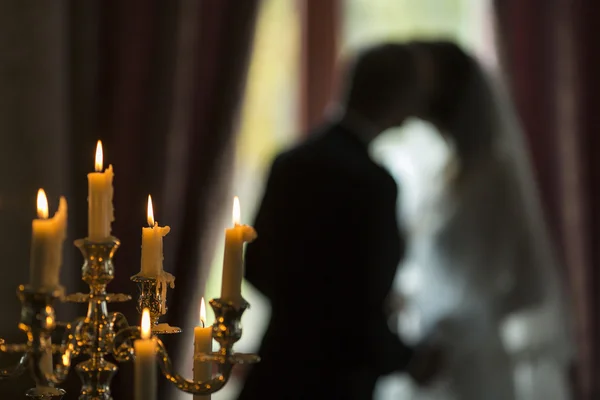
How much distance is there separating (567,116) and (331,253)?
160 centimetres

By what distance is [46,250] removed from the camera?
2.22 feet

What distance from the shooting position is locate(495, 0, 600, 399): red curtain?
3.28 metres

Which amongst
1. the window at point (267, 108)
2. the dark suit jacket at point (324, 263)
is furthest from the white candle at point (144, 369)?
the window at point (267, 108)

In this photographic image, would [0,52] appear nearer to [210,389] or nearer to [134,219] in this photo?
[134,219]

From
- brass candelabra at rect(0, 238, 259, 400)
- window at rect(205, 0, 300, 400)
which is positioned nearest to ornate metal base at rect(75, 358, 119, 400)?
brass candelabra at rect(0, 238, 259, 400)

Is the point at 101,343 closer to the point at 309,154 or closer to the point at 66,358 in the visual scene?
the point at 66,358

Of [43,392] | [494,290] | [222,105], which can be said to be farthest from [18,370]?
[222,105]

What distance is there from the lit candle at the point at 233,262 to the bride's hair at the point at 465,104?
1976 mm

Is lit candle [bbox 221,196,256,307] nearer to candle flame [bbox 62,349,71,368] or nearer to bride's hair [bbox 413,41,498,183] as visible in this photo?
candle flame [bbox 62,349,71,368]

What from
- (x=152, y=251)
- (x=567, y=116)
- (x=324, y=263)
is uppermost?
(x=567, y=116)

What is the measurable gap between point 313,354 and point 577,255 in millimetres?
1537

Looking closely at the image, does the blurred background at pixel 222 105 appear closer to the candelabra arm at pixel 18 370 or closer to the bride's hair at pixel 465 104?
the bride's hair at pixel 465 104

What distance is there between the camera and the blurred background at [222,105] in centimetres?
279

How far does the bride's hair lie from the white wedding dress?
43 mm
